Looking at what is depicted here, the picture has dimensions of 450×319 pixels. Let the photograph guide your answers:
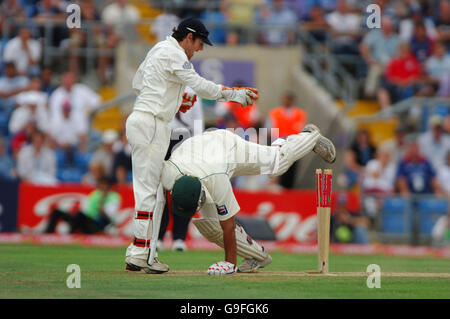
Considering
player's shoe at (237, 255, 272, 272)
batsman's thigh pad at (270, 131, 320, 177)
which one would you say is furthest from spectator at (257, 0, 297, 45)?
player's shoe at (237, 255, 272, 272)

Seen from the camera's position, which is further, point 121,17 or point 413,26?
point 413,26

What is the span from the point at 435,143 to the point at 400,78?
2455 mm

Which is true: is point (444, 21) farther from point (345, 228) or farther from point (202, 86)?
point (202, 86)

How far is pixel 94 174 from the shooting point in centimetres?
1745

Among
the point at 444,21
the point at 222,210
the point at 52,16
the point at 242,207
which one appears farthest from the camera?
the point at 444,21

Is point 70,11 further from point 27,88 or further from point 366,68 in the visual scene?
point 366,68

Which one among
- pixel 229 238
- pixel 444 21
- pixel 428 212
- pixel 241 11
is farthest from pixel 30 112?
pixel 444 21

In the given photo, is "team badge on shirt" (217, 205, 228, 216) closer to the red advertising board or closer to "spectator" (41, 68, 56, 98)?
the red advertising board

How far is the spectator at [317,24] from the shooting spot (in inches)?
887

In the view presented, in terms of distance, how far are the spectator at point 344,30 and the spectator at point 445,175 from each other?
174 inches

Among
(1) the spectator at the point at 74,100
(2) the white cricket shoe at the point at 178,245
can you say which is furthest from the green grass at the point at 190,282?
(1) the spectator at the point at 74,100

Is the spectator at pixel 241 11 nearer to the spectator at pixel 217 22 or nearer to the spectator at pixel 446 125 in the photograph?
the spectator at pixel 217 22

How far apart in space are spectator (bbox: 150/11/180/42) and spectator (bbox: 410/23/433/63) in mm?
5688

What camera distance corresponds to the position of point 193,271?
33.4ft
